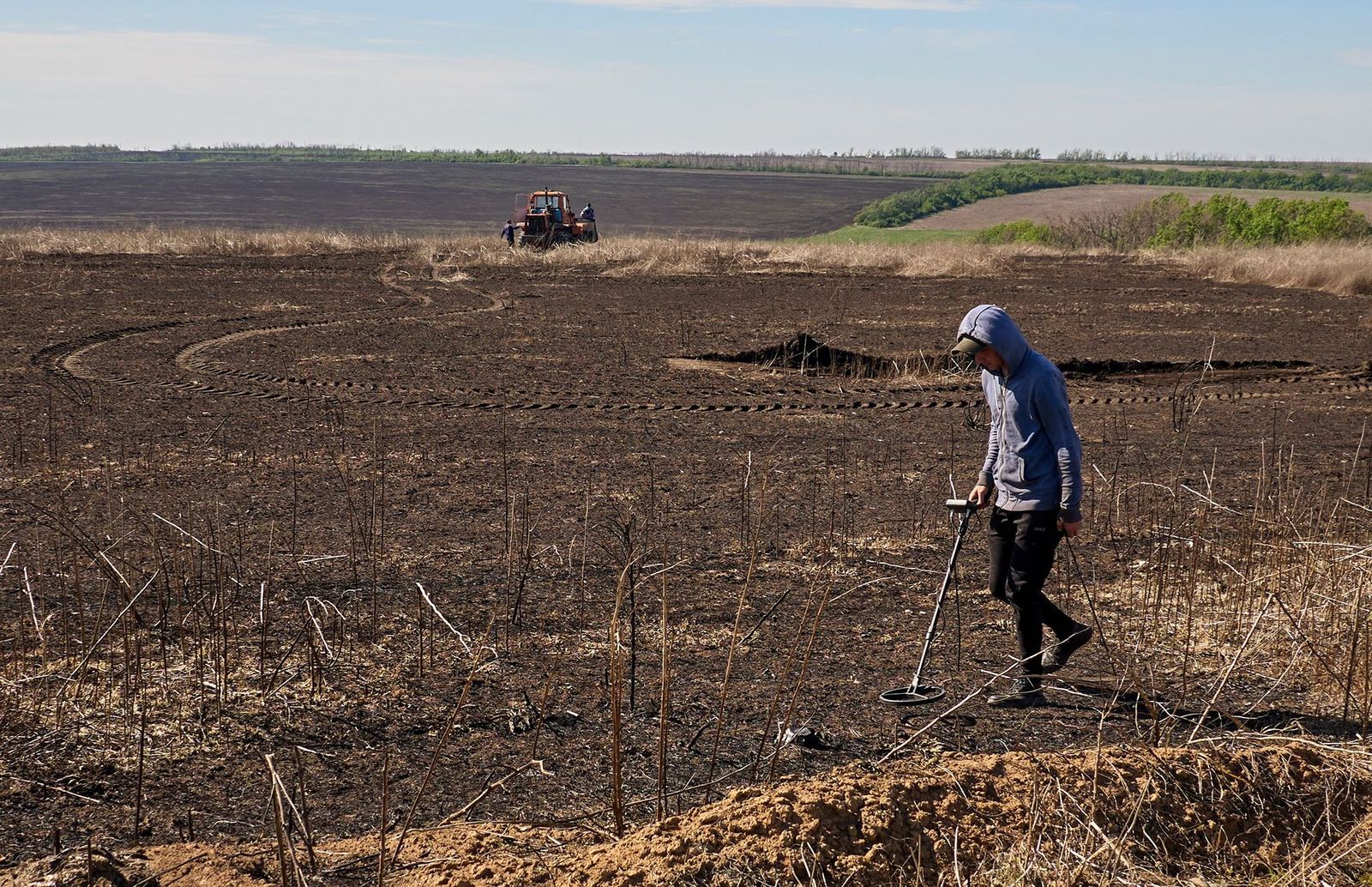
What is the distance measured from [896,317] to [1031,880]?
18.4 m

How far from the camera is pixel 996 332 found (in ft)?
17.1

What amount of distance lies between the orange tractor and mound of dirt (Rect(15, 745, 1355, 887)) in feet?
109

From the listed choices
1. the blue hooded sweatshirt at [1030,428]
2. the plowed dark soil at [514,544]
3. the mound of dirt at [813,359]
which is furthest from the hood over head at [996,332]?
the mound of dirt at [813,359]

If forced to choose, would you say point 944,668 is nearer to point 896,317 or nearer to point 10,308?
point 896,317

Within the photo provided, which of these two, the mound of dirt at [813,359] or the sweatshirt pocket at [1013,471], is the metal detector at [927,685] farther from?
the mound of dirt at [813,359]

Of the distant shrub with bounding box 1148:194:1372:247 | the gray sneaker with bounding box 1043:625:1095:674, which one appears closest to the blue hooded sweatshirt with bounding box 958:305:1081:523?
the gray sneaker with bounding box 1043:625:1095:674

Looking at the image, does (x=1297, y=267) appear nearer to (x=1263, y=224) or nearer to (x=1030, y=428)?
(x=1263, y=224)

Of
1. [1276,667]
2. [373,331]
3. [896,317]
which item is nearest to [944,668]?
[1276,667]

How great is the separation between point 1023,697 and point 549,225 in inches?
1303

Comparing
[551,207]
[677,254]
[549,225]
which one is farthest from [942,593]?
[551,207]

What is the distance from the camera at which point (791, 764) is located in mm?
4926

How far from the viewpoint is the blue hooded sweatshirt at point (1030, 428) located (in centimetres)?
522

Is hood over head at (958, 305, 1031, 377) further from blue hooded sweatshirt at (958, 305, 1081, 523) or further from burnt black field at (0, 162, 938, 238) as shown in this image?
burnt black field at (0, 162, 938, 238)

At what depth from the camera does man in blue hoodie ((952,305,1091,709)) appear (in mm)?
5238
